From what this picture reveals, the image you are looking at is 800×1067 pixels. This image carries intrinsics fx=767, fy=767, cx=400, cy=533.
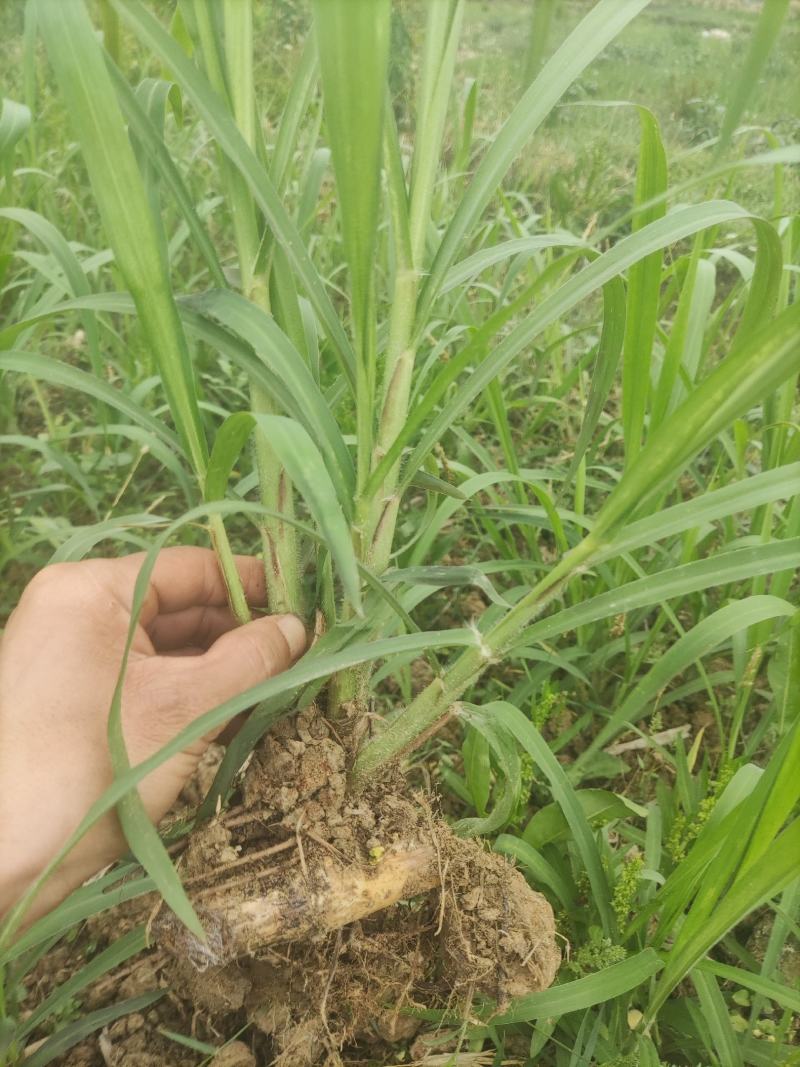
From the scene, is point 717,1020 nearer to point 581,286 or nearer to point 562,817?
point 562,817

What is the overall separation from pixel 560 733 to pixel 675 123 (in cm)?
375

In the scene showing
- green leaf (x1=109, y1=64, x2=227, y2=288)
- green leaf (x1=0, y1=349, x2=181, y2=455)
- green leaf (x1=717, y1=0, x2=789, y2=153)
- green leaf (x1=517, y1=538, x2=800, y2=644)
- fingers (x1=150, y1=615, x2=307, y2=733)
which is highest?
green leaf (x1=717, y1=0, x2=789, y2=153)

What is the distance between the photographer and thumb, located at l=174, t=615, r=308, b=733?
0.79 m

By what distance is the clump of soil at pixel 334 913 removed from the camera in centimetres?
77

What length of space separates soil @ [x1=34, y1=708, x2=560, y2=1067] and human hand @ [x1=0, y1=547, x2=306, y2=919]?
83mm

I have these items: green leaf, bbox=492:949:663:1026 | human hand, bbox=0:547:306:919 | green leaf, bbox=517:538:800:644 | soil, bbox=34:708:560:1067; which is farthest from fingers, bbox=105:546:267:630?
green leaf, bbox=492:949:663:1026

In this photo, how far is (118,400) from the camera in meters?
0.89

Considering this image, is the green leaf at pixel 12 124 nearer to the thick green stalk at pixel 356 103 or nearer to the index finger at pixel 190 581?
the index finger at pixel 190 581

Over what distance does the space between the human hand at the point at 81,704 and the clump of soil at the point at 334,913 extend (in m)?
0.08

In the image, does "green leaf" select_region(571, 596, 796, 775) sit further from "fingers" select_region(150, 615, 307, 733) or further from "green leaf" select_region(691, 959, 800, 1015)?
"fingers" select_region(150, 615, 307, 733)

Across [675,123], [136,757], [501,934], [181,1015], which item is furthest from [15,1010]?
[675,123]

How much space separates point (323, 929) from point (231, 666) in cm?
28

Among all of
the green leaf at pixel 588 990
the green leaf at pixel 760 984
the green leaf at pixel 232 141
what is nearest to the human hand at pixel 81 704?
the green leaf at pixel 232 141

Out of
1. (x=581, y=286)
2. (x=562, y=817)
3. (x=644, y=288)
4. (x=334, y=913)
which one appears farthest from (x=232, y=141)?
(x=562, y=817)
